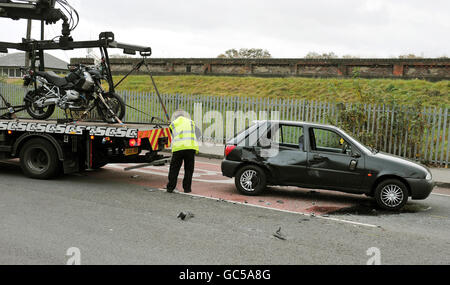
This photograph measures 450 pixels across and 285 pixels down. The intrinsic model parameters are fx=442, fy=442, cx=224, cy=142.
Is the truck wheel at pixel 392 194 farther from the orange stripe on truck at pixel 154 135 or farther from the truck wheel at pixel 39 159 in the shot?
the truck wheel at pixel 39 159

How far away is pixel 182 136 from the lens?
28.8 feet

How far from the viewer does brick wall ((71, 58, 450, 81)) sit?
22.1 meters

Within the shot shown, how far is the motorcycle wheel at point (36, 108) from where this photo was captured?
10797mm

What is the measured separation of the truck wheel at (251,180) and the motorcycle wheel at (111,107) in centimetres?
328

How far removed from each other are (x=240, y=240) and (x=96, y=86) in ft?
19.2

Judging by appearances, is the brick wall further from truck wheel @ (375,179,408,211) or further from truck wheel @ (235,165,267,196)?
truck wheel @ (235,165,267,196)

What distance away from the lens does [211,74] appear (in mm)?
29141

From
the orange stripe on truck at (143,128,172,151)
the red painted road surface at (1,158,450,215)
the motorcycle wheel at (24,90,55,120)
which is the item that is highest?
the motorcycle wheel at (24,90,55,120)

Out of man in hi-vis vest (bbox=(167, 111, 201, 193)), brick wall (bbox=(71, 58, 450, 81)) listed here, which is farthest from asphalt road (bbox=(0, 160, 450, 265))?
brick wall (bbox=(71, 58, 450, 81))

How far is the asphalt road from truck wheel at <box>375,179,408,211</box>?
21 centimetres

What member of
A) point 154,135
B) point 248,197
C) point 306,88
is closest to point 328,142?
point 248,197

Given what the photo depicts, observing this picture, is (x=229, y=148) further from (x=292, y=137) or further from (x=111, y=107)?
(x=111, y=107)

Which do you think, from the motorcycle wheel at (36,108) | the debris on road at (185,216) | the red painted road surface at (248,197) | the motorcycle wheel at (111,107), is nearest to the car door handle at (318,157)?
the red painted road surface at (248,197)

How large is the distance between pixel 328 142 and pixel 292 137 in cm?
79
